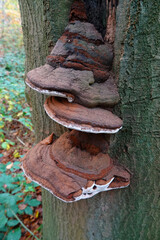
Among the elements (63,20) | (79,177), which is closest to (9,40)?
(63,20)

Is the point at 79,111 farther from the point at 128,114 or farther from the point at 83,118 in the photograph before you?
the point at 128,114

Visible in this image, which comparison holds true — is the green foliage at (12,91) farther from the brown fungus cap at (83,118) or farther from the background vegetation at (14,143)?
the brown fungus cap at (83,118)

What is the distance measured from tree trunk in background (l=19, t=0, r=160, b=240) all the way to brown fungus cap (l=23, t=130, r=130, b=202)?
0.13 m

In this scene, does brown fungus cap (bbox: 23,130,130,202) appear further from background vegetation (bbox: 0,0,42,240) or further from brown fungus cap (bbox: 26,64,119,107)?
background vegetation (bbox: 0,0,42,240)

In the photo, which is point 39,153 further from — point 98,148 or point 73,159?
point 98,148

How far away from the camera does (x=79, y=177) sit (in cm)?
104

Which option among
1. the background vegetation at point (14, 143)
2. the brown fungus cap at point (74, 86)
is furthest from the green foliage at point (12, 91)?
the brown fungus cap at point (74, 86)

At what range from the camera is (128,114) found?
1.08 m

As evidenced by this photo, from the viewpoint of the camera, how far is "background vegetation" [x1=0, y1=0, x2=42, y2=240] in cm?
229

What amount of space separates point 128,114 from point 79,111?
0.36 m

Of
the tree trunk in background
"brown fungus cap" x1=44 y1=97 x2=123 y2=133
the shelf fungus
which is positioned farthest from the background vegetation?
"brown fungus cap" x1=44 y1=97 x2=123 y2=133

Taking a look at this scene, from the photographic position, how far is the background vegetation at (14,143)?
229cm

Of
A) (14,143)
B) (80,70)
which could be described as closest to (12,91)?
(14,143)

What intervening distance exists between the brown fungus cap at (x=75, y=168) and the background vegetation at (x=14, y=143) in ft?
3.13
